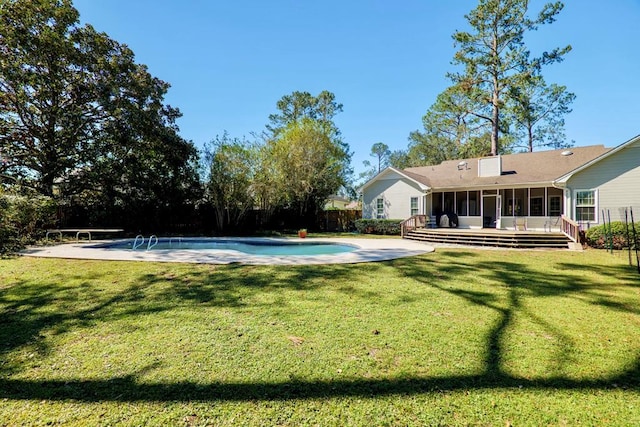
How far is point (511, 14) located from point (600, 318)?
27.1 m

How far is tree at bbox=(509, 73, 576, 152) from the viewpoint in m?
30.5

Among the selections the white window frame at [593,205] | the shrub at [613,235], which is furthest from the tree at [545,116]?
the shrub at [613,235]

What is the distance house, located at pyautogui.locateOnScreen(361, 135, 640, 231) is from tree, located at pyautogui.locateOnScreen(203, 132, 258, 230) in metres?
8.67

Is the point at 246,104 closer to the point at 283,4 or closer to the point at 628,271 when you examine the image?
the point at 283,4

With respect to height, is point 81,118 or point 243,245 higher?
point 81,118

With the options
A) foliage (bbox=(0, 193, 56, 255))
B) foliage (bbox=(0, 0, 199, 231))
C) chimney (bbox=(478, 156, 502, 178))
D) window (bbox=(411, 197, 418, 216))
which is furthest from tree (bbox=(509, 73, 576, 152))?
foliage (bbox=(0, 193, 56, 255))

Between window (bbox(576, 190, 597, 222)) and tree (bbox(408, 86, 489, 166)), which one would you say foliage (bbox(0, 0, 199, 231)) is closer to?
window (bbox(576, 190, 597, 222))

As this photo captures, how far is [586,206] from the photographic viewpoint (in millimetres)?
14344

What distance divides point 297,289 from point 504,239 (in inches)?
470

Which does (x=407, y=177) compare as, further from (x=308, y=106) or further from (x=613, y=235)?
(x=308, y=106)

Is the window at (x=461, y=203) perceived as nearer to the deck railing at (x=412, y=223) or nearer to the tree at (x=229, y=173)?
the deck railing at (x=412, y=223)

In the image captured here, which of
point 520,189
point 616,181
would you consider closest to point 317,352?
point 616,181

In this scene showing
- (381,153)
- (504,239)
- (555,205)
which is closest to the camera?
(504,239)

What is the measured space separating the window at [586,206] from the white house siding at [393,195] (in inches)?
308
